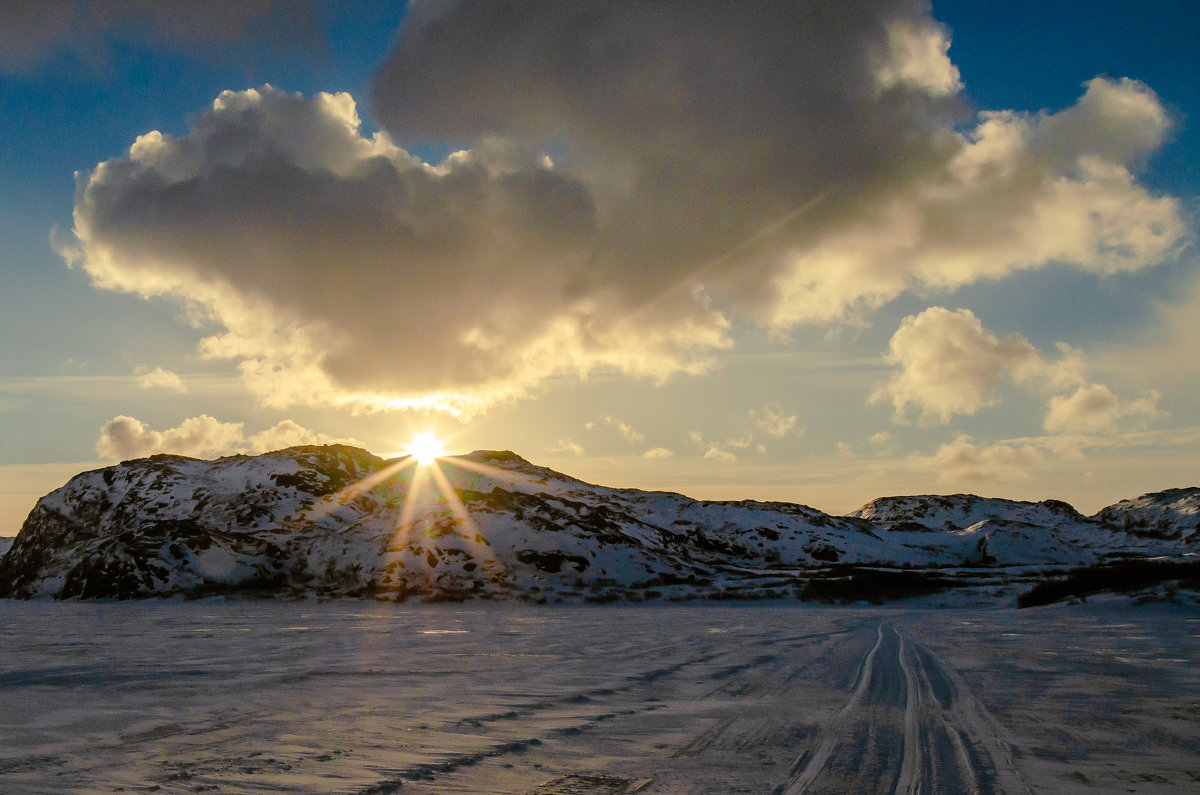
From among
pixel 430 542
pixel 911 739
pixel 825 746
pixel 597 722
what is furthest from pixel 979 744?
pixel 430 542

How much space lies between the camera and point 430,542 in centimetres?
10825

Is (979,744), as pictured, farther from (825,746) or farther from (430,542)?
(430,542)

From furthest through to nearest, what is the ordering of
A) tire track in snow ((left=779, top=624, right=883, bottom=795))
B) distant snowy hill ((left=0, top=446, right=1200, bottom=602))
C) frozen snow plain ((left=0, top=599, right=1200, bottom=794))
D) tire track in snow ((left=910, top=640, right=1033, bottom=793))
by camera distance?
distant snowy hill ((left=0, top=446, right=1200, bottom=602))
frozen snow plain ((left=0, top=599, right=1200, bottom=794))
tire track in snow ((left=910, top=640, right=1033, bottom=793))
tire track in snow ((left=779, top=624, right=883, bottom=795))

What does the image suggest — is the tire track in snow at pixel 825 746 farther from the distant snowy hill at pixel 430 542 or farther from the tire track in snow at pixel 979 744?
the distant snowy hill at pixel 430 542

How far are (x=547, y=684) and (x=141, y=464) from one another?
183m

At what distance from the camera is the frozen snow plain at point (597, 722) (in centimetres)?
802

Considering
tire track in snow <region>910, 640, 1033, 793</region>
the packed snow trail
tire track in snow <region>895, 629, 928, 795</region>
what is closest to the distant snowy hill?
tire track in snow <region>895, 629, 928, 795</region>

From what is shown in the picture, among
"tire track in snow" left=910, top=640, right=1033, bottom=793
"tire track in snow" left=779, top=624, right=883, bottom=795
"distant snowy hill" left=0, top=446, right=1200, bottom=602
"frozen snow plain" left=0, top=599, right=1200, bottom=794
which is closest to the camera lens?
"tire track in snow" left=779, top=624, right=883, bottom=795

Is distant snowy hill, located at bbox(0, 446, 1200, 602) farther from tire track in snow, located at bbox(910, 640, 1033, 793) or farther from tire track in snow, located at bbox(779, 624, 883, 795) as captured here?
tire track in snow, located at bbox(910, 640, 1033, 793)

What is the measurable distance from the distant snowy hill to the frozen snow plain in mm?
79752

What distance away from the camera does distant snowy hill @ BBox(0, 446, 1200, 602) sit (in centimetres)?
10312

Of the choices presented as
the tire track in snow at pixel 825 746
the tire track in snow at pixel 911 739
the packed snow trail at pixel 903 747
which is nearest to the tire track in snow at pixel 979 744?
the packed snow trail at pixel 903 747

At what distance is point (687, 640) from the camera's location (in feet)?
97.7

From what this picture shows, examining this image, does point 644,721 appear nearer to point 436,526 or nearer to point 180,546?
point 436,526
